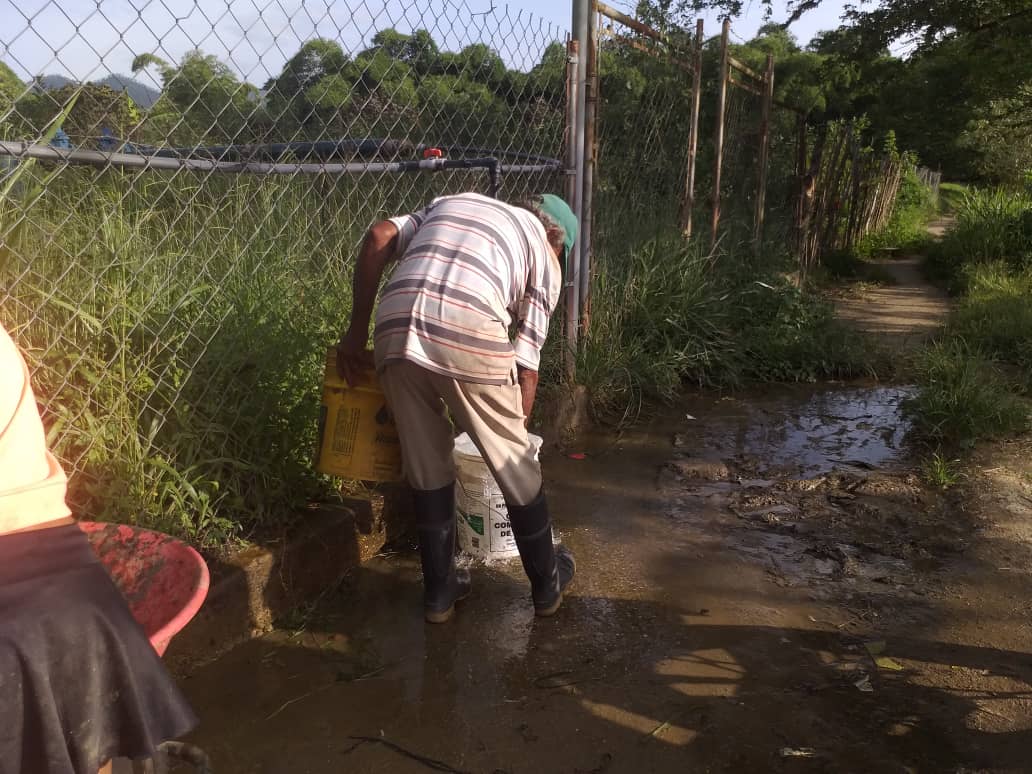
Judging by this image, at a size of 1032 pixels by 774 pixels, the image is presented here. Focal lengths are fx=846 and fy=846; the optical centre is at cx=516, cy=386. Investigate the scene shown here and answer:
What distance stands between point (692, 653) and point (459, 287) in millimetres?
1480

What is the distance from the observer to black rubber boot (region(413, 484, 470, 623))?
303 centimetres

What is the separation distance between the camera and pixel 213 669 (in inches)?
109

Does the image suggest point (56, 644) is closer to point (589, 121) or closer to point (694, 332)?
point (589, 121)

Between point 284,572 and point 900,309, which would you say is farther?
point 900,309

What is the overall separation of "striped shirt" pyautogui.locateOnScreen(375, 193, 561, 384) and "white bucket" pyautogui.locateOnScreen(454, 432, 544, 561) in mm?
644

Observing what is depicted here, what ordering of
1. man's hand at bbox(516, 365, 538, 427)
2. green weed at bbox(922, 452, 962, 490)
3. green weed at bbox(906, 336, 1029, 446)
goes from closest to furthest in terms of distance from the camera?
man's hand at bbox(516, 365, 538, 427) < green weed at bbox(922, 452, 962, 490) < green weed at bbox(906, 336, 1029, 446)

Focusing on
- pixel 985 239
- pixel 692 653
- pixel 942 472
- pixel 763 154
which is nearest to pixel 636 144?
pixel 763 154

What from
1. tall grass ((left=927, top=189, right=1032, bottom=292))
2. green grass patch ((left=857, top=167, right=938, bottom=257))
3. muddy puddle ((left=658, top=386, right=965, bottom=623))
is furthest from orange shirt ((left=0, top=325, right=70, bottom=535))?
green grass patch ((left=857, top=167, right=938, bottom=257))

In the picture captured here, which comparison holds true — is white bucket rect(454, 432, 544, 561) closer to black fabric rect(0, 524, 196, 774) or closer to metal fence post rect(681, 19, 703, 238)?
black fabric rect(0, 524, 196, 774)

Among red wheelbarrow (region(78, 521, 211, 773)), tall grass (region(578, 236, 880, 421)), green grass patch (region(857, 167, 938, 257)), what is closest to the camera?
red wheelbarrow (region(78, 521, 211, 773))

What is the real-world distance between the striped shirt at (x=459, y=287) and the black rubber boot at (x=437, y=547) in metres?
0.53

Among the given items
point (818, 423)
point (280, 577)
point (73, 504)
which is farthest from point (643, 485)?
point (73, 504)

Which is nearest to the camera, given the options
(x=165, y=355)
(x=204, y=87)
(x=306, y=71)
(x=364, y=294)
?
(x=204, y=87)

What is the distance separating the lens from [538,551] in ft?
10.1
